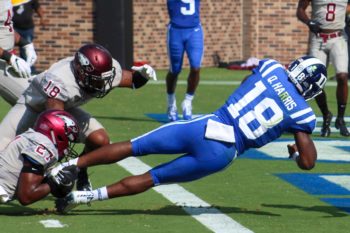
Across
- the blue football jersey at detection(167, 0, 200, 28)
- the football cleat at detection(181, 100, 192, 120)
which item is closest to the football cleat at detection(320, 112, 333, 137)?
the football cleat at detection(181, 100, 192, 120)

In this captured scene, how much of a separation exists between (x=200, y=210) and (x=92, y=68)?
1.39 m

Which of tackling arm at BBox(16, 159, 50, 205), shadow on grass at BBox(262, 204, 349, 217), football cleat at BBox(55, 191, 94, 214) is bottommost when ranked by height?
shadow on grass at BBox(262, 204, 349, 217)

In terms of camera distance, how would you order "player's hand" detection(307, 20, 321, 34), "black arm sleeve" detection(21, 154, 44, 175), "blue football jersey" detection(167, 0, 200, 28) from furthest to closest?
"blue football jersey" detection(167, 0, 200, 28) < "player's hand" detection(307, 20, 321, 34) < "black arm sleeve" detection(21, 154, 44, 175)

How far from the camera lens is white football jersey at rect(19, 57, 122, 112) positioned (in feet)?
30.2

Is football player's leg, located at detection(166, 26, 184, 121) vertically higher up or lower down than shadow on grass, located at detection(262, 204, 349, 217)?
lower down

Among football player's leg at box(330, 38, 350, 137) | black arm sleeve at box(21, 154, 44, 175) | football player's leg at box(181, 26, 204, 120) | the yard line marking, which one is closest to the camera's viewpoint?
black arm sleeve at box(21, 154, 44, 175)

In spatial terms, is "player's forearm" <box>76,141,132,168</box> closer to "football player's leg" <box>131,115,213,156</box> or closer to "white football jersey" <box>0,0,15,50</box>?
"football player's leg" <box>131,115,213,156</box>

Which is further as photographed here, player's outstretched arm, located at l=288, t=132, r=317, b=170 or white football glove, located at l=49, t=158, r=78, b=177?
player's outstretched arm, located at l=288, t=132, r=317, b=170

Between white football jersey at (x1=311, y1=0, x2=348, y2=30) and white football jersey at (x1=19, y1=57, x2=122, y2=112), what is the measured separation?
5.36m

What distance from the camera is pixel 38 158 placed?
882 cm

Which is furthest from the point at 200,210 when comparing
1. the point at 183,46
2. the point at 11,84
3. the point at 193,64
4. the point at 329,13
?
the point at 183,46

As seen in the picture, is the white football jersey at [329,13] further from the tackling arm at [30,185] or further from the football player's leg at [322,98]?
the tackling arm at [30,185]

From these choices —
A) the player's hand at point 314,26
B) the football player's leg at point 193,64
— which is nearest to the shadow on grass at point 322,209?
the player's hand at point 314,26

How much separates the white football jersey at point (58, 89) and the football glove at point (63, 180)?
0.62 m
